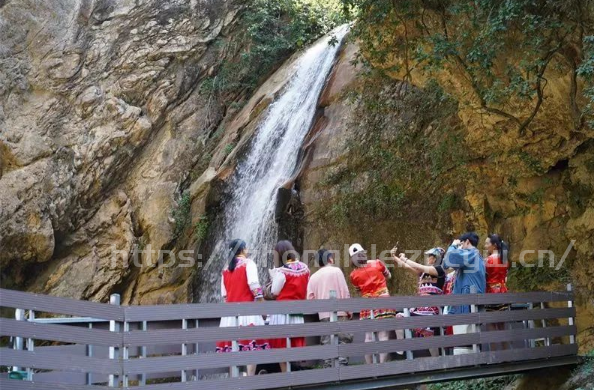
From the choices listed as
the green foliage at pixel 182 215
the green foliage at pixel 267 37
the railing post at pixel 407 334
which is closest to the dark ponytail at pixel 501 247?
the railing post at pixel 407 334

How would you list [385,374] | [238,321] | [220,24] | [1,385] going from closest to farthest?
[1,385] → [238,321] → [385,374] → [220,24]

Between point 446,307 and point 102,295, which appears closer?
point 446,307

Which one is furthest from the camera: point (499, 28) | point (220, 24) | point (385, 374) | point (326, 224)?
point (220, 24)

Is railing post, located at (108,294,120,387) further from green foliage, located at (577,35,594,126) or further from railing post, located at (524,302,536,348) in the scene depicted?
green foliage, located at (577,35,594,126)

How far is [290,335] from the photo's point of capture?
802 cm

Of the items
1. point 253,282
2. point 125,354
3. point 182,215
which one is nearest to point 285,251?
point 253,282

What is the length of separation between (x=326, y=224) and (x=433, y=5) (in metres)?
6.50

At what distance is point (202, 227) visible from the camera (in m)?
19.6

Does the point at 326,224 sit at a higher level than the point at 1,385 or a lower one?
higher

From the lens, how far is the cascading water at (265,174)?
18.0 metres

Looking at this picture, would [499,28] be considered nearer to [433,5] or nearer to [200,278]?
[433,5]

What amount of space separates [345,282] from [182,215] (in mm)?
11640

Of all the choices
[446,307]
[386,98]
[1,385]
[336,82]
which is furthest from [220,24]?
[1,385]

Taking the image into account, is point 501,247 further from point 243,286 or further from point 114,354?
point 114,354
